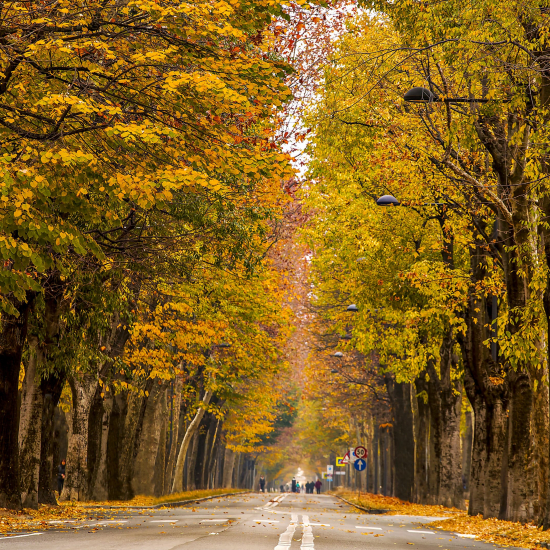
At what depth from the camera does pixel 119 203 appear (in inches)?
502

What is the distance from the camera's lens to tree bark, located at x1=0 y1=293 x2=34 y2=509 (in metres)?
16.4

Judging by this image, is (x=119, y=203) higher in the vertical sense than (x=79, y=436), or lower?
higher

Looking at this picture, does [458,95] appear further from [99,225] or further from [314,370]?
[314,370]

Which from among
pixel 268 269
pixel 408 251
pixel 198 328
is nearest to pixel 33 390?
pixel 198 328

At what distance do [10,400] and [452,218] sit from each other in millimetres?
11370

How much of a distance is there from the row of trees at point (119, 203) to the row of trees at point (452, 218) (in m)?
2.35

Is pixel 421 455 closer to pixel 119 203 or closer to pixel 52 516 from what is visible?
pixel 52 516

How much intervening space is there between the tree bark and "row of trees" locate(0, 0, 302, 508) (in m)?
0.03

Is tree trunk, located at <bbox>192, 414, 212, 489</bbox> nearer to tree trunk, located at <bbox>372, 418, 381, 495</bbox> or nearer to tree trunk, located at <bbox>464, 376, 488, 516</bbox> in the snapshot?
tree trunk, located at <bbox>372, 418, 381, 495</bbox>

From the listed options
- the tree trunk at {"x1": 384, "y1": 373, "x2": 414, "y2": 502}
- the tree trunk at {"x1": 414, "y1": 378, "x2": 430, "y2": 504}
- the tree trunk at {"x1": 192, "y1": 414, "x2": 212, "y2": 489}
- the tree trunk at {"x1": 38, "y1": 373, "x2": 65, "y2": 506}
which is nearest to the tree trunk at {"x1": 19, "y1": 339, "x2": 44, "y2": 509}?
the tree trunk at {"x1": 38, "y1": 373, "x2": 65, "y2": 506}

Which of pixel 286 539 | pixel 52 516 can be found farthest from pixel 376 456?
pixel 286 539

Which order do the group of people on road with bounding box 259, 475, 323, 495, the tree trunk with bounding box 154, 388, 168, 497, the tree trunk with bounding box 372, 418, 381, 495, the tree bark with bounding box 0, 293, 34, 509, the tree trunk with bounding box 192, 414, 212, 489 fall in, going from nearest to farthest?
the tree bark with bounding box 0, 293, 34, 509, the tree trunk with bounding box 154, 388, 168, 497, the tree trunk with bounding box 192, 414, 212, 489, the tree trunk with bounding box 372, 418, 381, 495, the group of people on road with bounding box 259, 475, 323, 495

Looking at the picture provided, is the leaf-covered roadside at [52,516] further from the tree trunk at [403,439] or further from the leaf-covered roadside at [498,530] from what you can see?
the tree trunk at [403,439]

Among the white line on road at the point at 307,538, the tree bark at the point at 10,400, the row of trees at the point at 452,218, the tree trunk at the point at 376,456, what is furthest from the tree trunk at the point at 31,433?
the tree trunk at the point at 376,456
